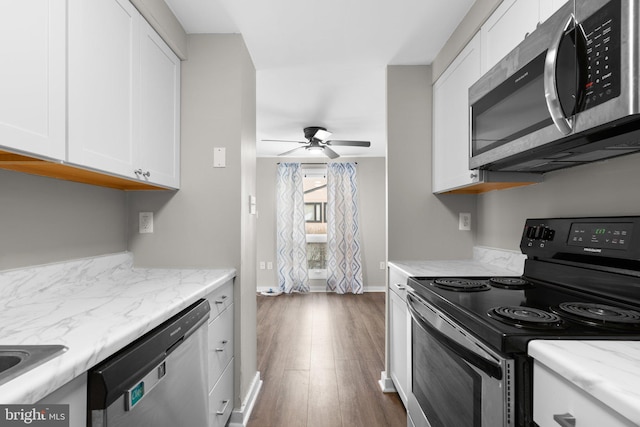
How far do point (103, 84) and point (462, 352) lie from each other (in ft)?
5.47

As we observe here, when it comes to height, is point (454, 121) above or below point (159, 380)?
above

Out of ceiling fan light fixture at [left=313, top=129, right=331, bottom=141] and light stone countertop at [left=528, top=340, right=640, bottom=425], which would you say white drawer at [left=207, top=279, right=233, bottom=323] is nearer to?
light stone countertop at [left=528, top=340, right=640, bottom=425]

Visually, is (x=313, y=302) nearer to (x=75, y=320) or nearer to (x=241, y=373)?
(x=241, y=373)

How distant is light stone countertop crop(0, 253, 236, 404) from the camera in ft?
2.18

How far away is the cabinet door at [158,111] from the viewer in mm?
1603

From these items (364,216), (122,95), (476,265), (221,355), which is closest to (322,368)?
(221,355)

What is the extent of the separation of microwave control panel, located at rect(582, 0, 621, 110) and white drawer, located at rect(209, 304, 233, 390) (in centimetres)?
167

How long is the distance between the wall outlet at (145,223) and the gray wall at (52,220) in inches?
4.8

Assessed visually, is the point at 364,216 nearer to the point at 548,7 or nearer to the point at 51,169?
the point at 548,7

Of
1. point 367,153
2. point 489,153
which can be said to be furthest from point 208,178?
point 367,153

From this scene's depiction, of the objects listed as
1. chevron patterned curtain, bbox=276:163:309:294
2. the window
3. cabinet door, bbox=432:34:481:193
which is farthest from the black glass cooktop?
the window

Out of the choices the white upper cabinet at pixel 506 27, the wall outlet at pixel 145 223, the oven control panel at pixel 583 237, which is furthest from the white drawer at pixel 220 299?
the white upper cabinet at pixel 506 27

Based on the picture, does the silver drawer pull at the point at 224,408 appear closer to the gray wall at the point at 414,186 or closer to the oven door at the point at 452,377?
the oven door at the point at 452,377

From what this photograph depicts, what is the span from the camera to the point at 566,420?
0.66m
